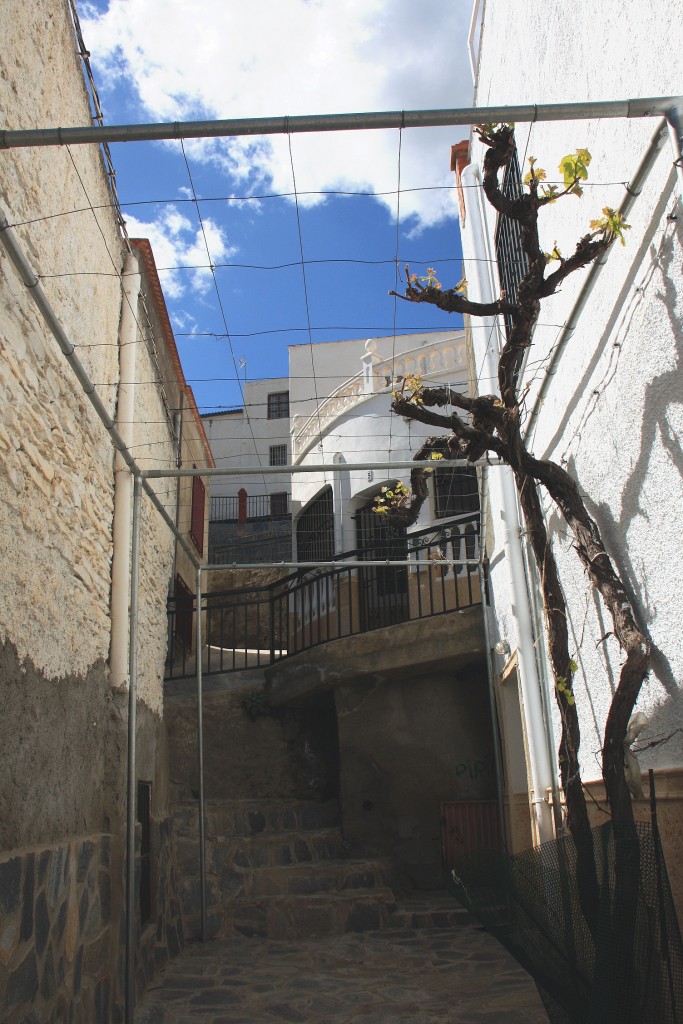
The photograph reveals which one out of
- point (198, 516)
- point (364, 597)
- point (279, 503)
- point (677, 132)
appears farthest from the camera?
point (279, 503)

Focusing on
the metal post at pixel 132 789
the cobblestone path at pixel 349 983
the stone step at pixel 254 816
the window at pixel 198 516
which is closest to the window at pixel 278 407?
the window at pixel 198 516

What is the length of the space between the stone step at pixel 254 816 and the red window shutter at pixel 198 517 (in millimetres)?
3905

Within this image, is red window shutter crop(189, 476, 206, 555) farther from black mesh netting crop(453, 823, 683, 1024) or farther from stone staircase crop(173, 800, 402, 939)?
black mesh netting crop(453, 823, 683, 1024)

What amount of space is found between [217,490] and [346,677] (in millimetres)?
17979

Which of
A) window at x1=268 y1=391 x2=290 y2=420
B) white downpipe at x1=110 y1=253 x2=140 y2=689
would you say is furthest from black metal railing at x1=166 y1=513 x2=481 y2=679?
window at x1=268 y1=391 x2=290 y2=420

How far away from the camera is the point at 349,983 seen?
5738 mm

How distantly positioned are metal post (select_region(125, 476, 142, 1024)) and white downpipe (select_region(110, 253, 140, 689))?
74 millimetres

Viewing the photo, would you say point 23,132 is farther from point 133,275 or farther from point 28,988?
point 28,988

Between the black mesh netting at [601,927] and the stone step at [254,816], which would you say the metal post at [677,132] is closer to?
the black mesh netting at [601,927]

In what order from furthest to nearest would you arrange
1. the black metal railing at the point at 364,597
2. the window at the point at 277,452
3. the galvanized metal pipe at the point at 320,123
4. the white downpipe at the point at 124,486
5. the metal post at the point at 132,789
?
the window at the point at 277,452 → the black metal railing at the point at 364,597 → the white downpipe at the point at 124,486 → the metal post at the point at 132,789 → the galvanized metal pipe at the point at 320,123

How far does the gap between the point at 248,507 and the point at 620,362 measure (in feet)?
75.2

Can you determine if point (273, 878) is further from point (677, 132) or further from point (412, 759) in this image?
point (677, 132)

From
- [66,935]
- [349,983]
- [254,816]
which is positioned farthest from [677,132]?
[254,816]

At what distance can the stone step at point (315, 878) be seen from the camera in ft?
25.4
